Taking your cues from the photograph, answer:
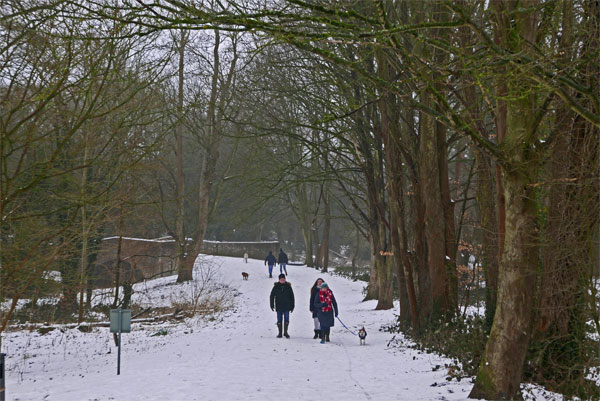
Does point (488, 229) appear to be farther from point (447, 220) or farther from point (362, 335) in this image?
point (362, 335)

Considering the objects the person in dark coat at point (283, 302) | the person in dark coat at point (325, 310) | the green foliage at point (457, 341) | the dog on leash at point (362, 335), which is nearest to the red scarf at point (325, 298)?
the person in dark coat at point (325, 310)

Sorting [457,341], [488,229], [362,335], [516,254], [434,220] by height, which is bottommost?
[362,335]

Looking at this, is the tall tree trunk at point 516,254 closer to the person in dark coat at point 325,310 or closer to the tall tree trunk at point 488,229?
the tall tree trunk at point 488,229

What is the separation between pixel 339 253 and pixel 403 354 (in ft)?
191

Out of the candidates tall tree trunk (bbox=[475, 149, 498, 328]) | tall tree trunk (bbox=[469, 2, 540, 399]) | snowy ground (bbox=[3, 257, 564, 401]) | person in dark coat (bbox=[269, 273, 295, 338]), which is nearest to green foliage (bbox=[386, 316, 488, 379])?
snowy ground (bbox=[3, 257, 564, 401])

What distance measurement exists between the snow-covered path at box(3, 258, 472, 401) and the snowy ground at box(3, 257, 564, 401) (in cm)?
2

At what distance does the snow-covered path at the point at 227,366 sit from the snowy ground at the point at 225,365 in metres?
0.02

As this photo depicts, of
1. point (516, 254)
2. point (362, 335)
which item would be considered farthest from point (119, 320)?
point (516, 254)

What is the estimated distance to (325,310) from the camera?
15266mm

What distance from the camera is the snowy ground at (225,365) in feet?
28.7

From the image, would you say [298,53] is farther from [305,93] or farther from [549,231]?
[549,231]

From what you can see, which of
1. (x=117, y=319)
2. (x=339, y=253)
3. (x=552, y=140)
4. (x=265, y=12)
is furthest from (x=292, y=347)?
(x=339, y=253)

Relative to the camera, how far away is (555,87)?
5.55m

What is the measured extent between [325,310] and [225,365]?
4.66 metres
